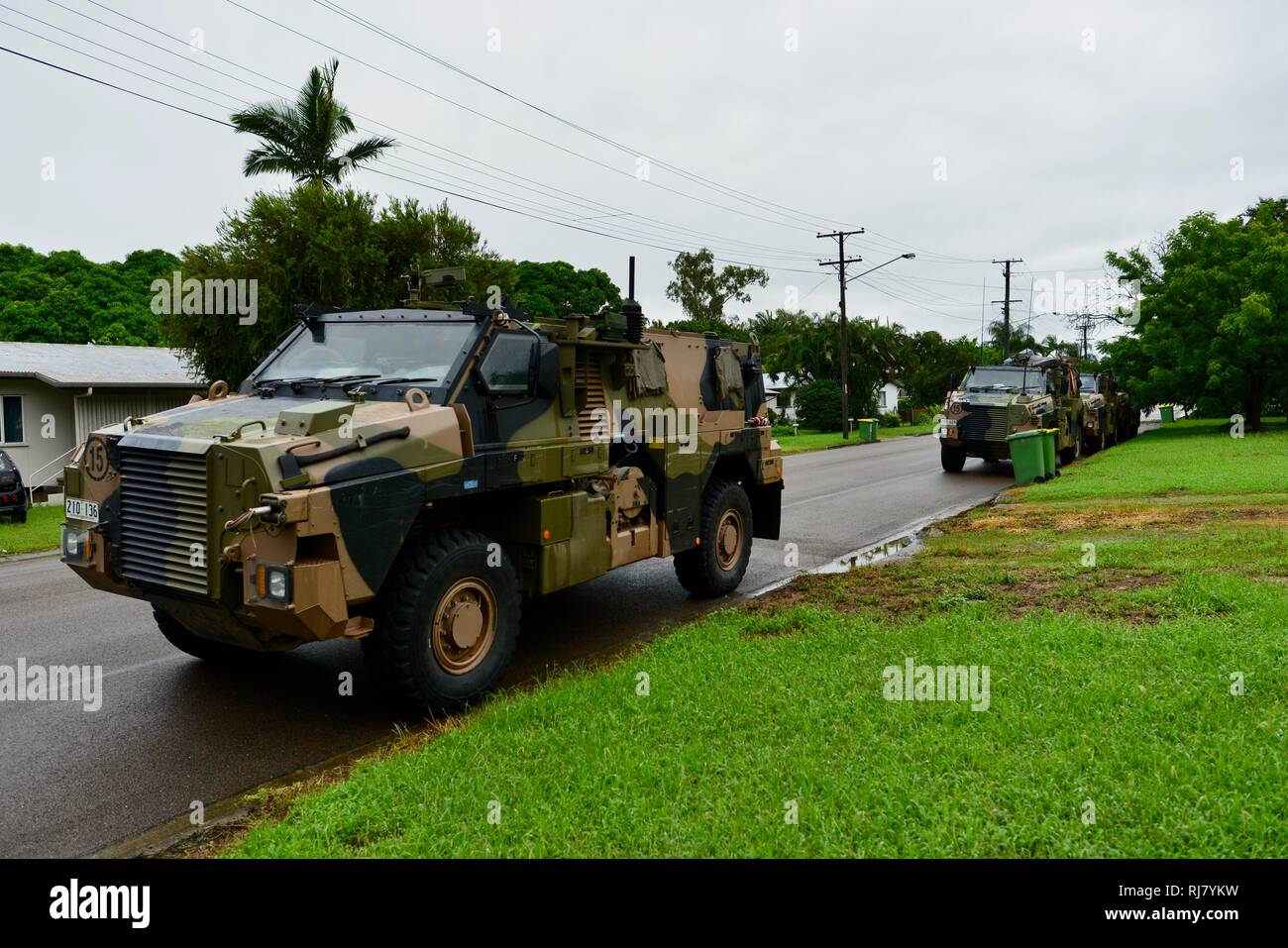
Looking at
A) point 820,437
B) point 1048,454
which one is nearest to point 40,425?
point 1048,454

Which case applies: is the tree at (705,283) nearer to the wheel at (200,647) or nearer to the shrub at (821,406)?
the shrub at (821,406)

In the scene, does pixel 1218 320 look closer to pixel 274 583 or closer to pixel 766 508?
pixel 766 508

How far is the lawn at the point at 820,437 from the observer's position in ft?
108

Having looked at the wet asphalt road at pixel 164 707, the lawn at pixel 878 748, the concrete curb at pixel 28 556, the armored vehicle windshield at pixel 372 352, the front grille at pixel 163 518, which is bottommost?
→ the wet asphalt road at pixel 164 707

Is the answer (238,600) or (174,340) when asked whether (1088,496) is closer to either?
(238,600)

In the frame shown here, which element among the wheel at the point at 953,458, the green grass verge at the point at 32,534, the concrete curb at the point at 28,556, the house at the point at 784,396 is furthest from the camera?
the house at the point at 784,396

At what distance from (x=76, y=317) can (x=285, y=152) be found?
20.0 meters

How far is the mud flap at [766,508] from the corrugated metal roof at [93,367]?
1552cm

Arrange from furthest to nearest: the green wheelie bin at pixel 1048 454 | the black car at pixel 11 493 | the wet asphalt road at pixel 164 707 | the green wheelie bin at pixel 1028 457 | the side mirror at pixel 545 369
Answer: the green wheelie bin at pixel 1048 454 < the green wheelie bin at pixel 1028 457 < the black car at pixel 11 493 < the side mirror at pixel 545 369 < the wet asphalt road at pixel 164 707

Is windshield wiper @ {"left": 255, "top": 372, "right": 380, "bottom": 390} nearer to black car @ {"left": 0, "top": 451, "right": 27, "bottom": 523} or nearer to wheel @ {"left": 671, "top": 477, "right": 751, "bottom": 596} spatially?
wheel @ {"left": 671, "top": 477, "right": 751, "bottom": 596}

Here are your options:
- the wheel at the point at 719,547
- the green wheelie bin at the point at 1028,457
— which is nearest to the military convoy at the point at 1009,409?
the green wheelie bin at the point at 1028,457

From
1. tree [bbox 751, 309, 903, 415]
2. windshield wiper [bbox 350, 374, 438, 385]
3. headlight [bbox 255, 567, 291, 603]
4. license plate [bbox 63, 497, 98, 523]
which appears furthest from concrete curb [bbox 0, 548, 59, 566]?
tree [bbox 751, 309, 903, 415]

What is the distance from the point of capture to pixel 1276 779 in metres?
3.81
